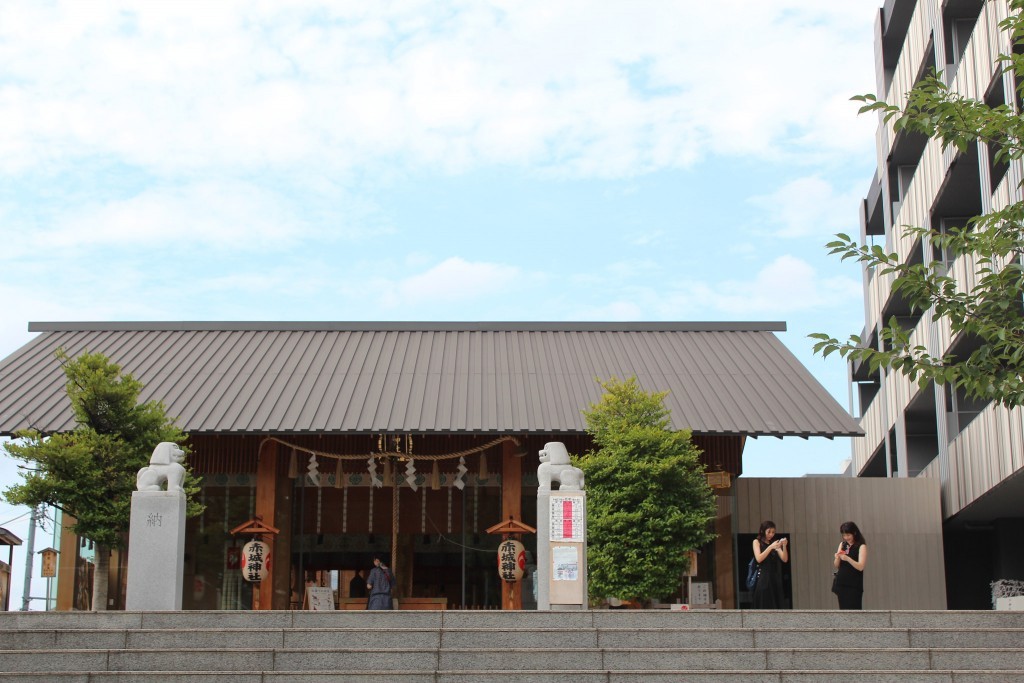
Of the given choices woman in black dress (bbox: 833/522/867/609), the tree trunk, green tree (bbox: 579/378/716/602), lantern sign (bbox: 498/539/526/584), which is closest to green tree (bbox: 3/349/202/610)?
the tree trunk

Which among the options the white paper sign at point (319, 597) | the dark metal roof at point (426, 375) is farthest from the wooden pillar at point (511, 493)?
the white paper sign at point (319, 597)

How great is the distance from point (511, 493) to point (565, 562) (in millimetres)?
7446

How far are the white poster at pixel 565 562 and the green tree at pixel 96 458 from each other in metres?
6.59

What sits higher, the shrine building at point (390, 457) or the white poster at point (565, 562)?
the shrine building at point (390, 457)

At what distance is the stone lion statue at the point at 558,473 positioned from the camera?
1798 centimetres

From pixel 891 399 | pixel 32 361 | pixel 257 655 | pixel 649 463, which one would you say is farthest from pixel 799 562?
pixel 32 361

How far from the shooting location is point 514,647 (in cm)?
1330

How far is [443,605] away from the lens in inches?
989

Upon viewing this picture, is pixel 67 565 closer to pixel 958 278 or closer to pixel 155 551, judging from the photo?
pixel 155 551

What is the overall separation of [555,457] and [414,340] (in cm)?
1177

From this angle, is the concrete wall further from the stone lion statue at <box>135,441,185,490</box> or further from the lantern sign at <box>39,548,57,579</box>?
the lantern sign at <box>39,548,57,579</box>

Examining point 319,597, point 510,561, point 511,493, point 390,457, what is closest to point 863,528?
point 511,493

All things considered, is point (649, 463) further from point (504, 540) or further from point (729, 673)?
point (729, 673)

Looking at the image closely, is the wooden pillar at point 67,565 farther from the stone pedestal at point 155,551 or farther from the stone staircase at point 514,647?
the stone staircase at point 514,647
